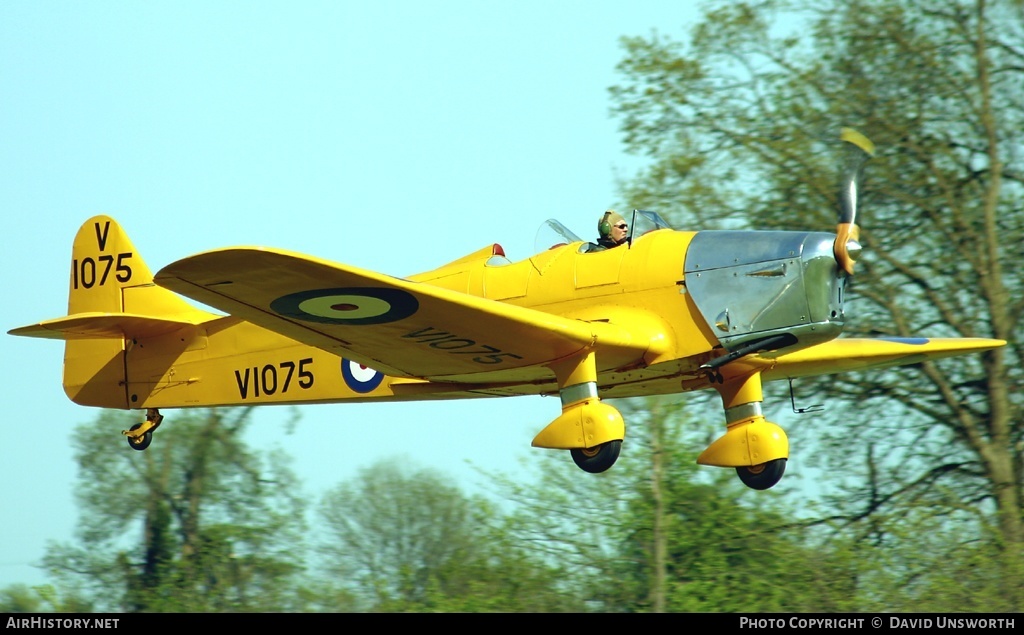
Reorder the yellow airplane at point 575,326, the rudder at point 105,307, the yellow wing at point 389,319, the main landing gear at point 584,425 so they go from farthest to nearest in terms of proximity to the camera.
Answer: the rudder at point 105,307, the main landing gear at point 584,425, the yellow airplane at point 575,326, the yellow wing at point 389,319

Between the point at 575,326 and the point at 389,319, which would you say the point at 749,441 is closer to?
the point at 575,326

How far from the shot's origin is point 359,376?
1081cm

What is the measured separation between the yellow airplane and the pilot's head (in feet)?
0.51

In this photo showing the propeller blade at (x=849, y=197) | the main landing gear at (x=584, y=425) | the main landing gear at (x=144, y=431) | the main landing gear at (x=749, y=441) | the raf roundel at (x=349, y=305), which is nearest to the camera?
the raf roundel at (x=349, y=305)

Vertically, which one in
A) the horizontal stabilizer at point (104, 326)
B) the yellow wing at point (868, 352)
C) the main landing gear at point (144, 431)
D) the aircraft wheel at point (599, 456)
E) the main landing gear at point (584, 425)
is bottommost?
the aircraft wheel at point (599, 456)

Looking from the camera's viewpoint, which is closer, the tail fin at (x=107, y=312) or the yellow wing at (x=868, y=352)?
the yellow wing at (x=868, y=352)

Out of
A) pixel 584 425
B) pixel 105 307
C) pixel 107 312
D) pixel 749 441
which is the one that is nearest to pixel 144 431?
pixel 107 312

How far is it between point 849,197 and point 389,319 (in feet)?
11.9

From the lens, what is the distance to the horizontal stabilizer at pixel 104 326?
34.9 ft

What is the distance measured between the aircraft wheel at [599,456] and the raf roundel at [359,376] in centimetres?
229

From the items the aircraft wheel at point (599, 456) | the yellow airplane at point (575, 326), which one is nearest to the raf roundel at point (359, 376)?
the yellow airplane at point (575, 326)

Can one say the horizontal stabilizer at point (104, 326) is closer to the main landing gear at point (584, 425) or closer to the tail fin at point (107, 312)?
the tail fin at point (107, 312)

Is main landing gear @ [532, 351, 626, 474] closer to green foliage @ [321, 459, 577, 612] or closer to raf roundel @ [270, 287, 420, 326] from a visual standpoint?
raf roundel @ [270, 287, 420, 326]
